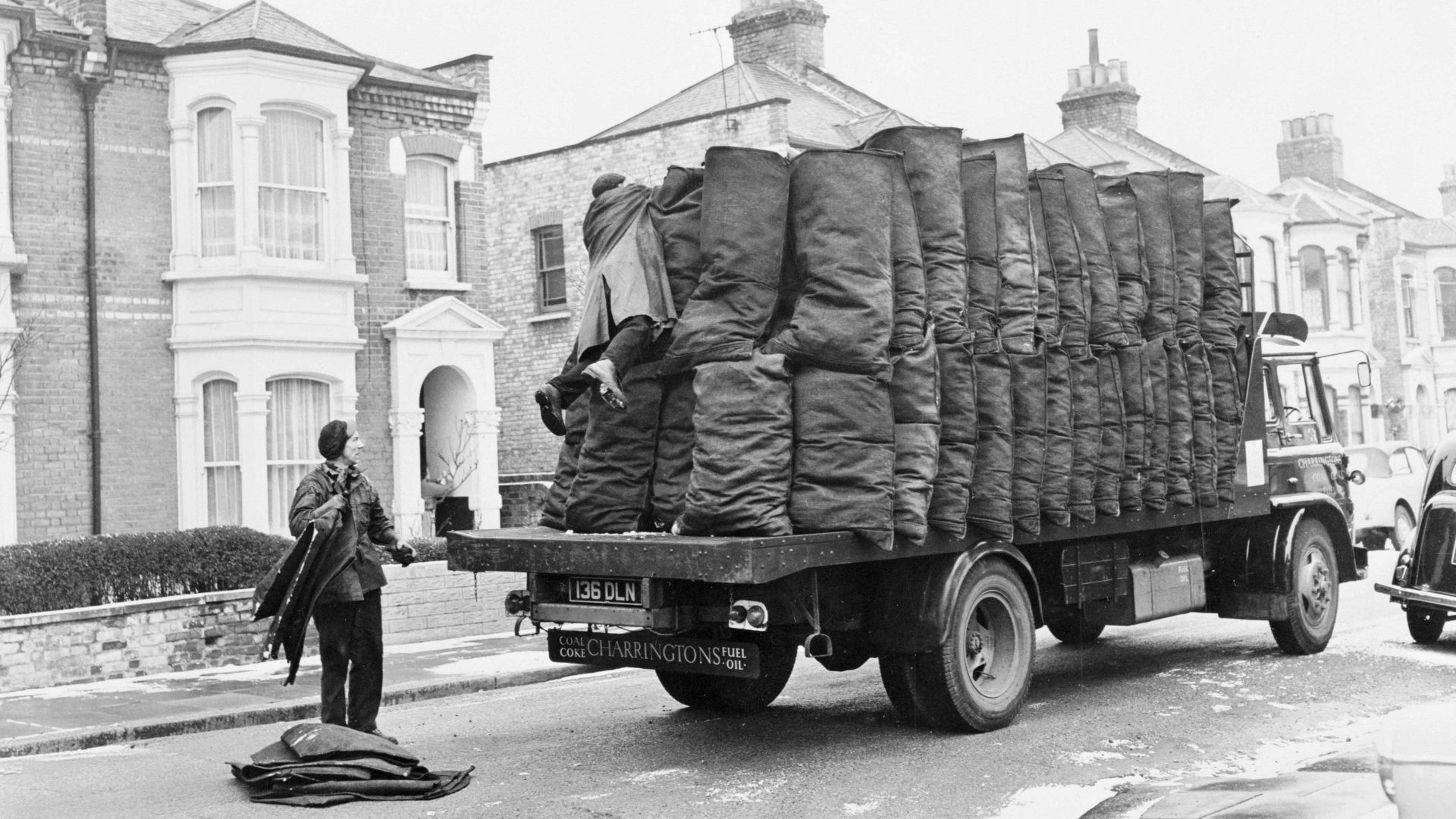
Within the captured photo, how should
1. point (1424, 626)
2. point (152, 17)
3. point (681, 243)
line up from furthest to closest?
point (152, 17)
point (1424, 626)
point (681, 243)

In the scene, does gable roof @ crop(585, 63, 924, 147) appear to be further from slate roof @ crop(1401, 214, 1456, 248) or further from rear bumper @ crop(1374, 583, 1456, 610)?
slate roof @ crop(1401, 214, 1456, 248)

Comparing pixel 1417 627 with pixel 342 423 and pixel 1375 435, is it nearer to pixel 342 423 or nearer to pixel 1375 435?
pixel 342 423

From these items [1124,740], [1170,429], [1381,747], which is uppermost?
[1170,429]

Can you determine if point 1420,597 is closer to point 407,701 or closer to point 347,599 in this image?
point 407,701

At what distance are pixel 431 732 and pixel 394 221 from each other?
11.8m

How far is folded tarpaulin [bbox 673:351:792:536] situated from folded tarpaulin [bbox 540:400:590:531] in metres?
1.22

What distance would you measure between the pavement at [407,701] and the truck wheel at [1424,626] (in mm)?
5383

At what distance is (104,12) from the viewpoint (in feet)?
56.4

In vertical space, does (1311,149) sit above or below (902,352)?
above

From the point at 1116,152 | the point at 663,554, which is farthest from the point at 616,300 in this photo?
the point at 1116,152

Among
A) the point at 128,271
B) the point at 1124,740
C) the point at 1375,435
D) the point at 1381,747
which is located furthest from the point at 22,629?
the point at 1375,435

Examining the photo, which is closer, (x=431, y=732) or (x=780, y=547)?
(x=780, y=547)

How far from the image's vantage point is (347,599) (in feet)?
25.3

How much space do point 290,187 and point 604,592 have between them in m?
12.2
